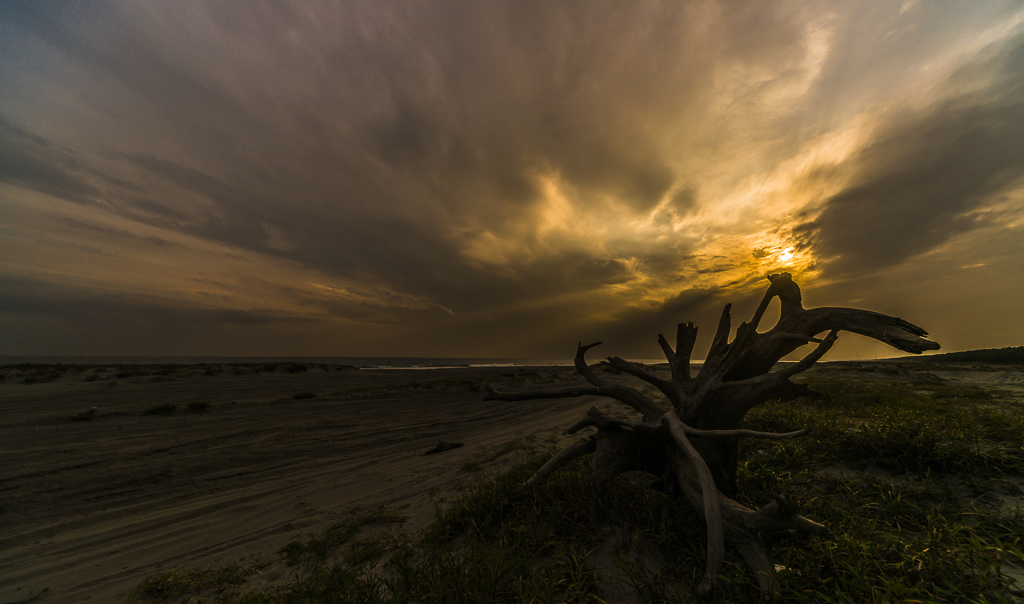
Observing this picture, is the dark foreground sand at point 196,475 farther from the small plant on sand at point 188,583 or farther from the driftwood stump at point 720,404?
the driftwood stump at point 720,404

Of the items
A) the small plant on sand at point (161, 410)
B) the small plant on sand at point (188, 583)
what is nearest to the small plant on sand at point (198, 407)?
the small plant on sand at point (161, 410)

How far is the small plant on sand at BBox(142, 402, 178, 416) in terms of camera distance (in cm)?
1207

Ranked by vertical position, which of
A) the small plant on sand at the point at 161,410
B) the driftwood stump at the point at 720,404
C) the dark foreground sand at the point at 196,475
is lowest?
the dark foreground sand at the point at 196,475

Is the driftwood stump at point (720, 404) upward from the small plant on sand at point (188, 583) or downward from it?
upward

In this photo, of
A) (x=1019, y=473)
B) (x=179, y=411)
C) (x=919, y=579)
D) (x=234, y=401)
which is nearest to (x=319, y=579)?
(x=919, y=579)

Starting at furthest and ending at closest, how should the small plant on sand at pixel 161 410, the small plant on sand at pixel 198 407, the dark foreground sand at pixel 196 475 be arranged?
the small plant on sand at pixel 198 407
the small plant on sand at pixel 161 410
the dark foreground sand at pixel 196 475

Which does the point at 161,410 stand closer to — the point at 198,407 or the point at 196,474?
the point at 198,407

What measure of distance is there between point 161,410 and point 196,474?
722 cm

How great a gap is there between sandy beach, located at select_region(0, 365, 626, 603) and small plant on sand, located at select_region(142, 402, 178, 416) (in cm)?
10

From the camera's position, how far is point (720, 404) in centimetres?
365

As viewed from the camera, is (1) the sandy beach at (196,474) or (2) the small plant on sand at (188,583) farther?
(1) the sandy beach at (196,474)

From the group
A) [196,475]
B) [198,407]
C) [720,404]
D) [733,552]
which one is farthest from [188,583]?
[198,407]

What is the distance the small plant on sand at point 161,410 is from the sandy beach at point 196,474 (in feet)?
0.33

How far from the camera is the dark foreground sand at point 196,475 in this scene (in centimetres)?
491
